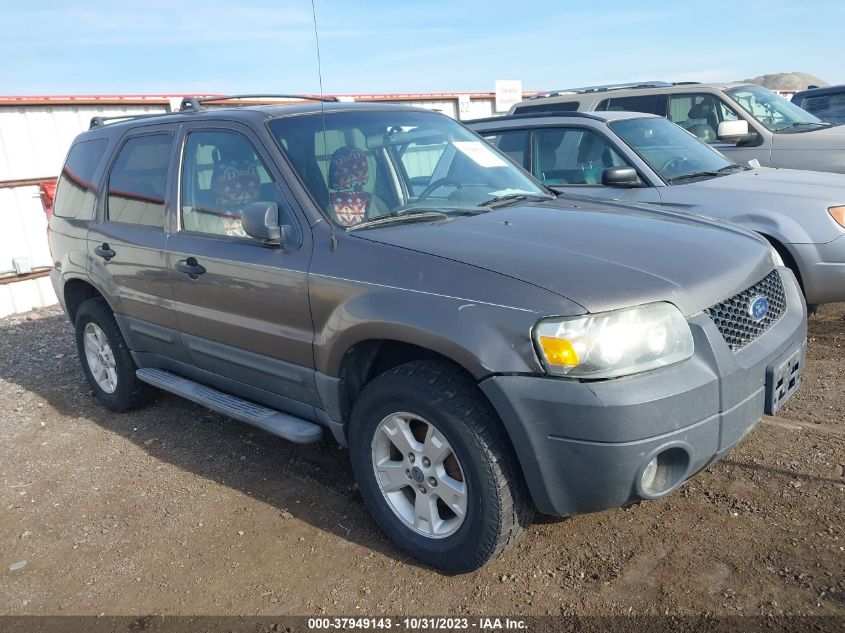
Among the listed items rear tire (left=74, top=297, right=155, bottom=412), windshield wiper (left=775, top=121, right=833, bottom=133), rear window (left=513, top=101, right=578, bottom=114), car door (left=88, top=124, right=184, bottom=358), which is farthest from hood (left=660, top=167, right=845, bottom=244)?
rear tire (left=74, top=297, right=155, bottom=412)

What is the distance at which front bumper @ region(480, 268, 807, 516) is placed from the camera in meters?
2.42

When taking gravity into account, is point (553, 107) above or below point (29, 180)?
above

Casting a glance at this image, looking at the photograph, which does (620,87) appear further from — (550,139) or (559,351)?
(559,351)

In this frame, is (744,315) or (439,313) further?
(744,315)

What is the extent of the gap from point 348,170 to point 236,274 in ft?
2.46

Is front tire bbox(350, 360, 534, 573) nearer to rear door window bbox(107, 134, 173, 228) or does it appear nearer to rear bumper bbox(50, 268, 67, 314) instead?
rear door window bbox(107, 134, 173, 228)

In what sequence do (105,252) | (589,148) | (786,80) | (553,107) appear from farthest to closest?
(786,80), (553,107), (589,148), (105,252)

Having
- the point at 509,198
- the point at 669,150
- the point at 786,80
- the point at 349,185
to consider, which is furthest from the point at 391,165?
the point at 786,80

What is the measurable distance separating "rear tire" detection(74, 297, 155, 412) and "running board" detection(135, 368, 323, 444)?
369mm

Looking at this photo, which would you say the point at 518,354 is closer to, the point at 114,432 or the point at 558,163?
the point at 114,432

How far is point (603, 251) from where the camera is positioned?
2.83m

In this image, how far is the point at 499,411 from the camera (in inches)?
101

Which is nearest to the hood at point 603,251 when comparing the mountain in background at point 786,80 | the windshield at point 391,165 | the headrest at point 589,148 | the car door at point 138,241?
the windshield at point 391,165

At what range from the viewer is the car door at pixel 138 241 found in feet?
13.6
